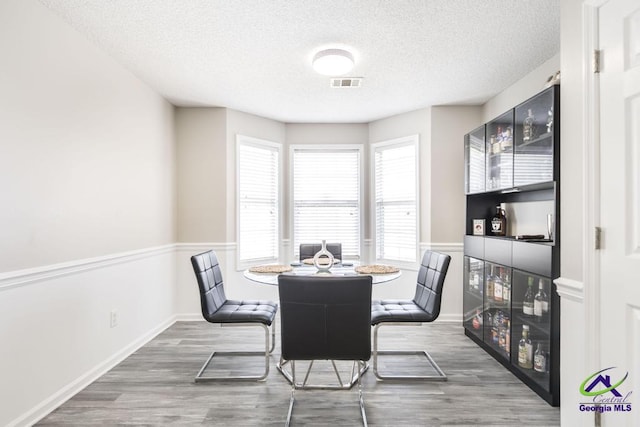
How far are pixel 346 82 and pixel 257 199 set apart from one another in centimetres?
195

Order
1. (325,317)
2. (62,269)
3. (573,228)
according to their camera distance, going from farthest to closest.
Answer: (62,269) < (325,317) < (573,228)

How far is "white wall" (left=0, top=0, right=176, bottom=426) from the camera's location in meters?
1.90

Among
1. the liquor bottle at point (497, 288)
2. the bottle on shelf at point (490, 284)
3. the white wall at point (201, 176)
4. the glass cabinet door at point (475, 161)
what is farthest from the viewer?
the white wall at point (201, 176)

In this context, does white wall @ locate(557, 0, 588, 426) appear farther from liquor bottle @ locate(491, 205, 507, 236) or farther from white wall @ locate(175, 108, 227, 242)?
white wall @ locate(175, 108, 227, 242)

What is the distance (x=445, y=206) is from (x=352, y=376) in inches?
91.9

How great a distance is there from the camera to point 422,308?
9.02ft

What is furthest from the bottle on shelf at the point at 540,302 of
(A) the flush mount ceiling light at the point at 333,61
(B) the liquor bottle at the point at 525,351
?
(A) the flush mount ceiling light at the point at 333,61

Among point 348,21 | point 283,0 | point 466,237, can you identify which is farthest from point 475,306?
point 283,0

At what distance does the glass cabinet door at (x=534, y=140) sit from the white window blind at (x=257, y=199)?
9.56 feet

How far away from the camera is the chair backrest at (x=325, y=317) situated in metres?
1.86

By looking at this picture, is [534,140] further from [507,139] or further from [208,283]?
[208,283]

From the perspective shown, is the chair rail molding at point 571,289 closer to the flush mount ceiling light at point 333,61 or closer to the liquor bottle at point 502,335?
the liquor bottle at point 502,335

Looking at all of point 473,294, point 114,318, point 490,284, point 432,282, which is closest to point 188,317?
point 114,318

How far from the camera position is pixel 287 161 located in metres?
4.73
